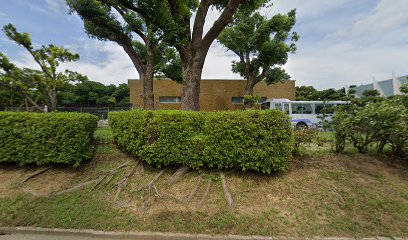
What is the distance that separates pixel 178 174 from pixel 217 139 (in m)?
1.18

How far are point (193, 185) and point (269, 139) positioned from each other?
1.85 m

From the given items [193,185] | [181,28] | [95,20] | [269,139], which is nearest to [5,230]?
[193,185]

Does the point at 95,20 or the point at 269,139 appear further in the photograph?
the point at 95,20

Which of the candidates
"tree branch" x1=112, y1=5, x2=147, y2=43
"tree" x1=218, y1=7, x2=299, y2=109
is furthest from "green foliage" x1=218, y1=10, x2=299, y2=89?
"tree branch" x1=112, y1=5, x2=147, y2=43

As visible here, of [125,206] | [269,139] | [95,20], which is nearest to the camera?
[125,206]

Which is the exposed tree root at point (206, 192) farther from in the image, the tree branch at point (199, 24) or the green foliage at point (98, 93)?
the green foliage at point (98, 93)

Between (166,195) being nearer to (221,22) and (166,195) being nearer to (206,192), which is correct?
(206,192)

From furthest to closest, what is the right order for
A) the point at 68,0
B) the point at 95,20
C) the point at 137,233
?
the point at 95,20 → the point at 68,0 → the point at 137,233

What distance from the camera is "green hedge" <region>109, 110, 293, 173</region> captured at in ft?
12.4

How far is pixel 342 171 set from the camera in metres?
3.99

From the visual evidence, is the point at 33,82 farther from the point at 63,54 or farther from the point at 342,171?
the point at 342,171

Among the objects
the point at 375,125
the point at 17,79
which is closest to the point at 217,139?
the point at 375,125

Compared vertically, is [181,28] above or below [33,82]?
above

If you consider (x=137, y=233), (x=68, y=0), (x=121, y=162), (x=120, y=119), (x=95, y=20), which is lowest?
(x=137, y=233)
